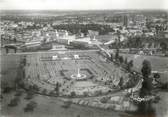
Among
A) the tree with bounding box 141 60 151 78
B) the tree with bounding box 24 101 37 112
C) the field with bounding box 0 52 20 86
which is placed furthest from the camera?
the tree with bounding box 141 60 151 78

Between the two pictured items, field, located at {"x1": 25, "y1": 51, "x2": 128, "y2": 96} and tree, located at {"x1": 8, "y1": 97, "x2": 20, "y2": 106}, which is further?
field, located at {"x1": 25, "y1": 51, "x2": 128, "y2": 96}

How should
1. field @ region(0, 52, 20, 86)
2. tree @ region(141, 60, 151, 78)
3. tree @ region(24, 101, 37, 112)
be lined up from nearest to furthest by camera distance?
tree @ region(24, 101, 37, 112) → field @ region(0, 52, 20, 86) → tree @ region(141, 60, 151, 78)

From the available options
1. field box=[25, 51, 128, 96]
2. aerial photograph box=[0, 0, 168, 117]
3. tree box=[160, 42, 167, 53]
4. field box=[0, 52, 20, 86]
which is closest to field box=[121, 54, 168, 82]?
aerial photograph box=[0, 0, 168, 117]

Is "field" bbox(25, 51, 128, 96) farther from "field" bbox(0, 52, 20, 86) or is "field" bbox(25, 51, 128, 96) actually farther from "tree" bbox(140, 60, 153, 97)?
"tree" bbox(140, 60, 153, 97)

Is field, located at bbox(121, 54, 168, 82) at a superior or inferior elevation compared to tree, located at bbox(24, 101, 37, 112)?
superior

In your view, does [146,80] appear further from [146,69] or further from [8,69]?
[8,69]

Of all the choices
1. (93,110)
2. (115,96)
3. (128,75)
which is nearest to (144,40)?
(128,75)

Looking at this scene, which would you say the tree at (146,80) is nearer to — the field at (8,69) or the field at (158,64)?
the field at (158,64)

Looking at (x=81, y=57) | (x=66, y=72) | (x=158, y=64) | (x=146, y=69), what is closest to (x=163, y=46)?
(x=158, y=64)

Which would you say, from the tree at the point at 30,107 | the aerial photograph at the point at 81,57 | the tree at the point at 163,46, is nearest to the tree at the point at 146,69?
the aerial photograph at the point at 81,57
